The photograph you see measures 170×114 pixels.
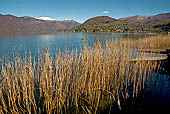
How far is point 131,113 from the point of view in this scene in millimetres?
3730

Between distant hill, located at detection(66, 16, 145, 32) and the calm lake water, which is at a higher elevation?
distant hill, located at detection(66, 16, 145, 32)

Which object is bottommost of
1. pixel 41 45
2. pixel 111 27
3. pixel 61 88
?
pixel 61 88

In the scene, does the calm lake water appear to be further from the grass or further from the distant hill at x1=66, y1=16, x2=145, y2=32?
the distant hill at x1=66, y1=16, x2=145, y2=32

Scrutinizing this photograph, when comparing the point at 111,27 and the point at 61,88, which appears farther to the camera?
the point at 111,27

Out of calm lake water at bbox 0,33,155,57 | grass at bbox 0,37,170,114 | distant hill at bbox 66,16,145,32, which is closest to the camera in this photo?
grass at bbox 0,37,170,114

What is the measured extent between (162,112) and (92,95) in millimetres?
2197

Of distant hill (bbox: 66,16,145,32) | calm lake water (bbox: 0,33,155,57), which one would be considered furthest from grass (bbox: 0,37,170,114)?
distant hill (bbox: 66,16,145,32)

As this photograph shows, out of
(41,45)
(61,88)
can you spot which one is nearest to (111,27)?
(41,45)

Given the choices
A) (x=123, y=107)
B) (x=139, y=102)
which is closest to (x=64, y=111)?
(x=123, y=107)

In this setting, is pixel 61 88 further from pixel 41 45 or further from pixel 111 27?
pixel 111 27

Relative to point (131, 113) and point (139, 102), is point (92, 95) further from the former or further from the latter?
point (139, 102)

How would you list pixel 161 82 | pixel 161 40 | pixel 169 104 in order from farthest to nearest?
pixel 161 40 < pixel 161 82 < pixel 169 104

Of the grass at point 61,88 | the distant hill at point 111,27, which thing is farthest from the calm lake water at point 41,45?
the distant hill at point 111,27

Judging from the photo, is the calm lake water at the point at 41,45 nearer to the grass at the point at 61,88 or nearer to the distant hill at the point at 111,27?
the grass at the point at 61,88
